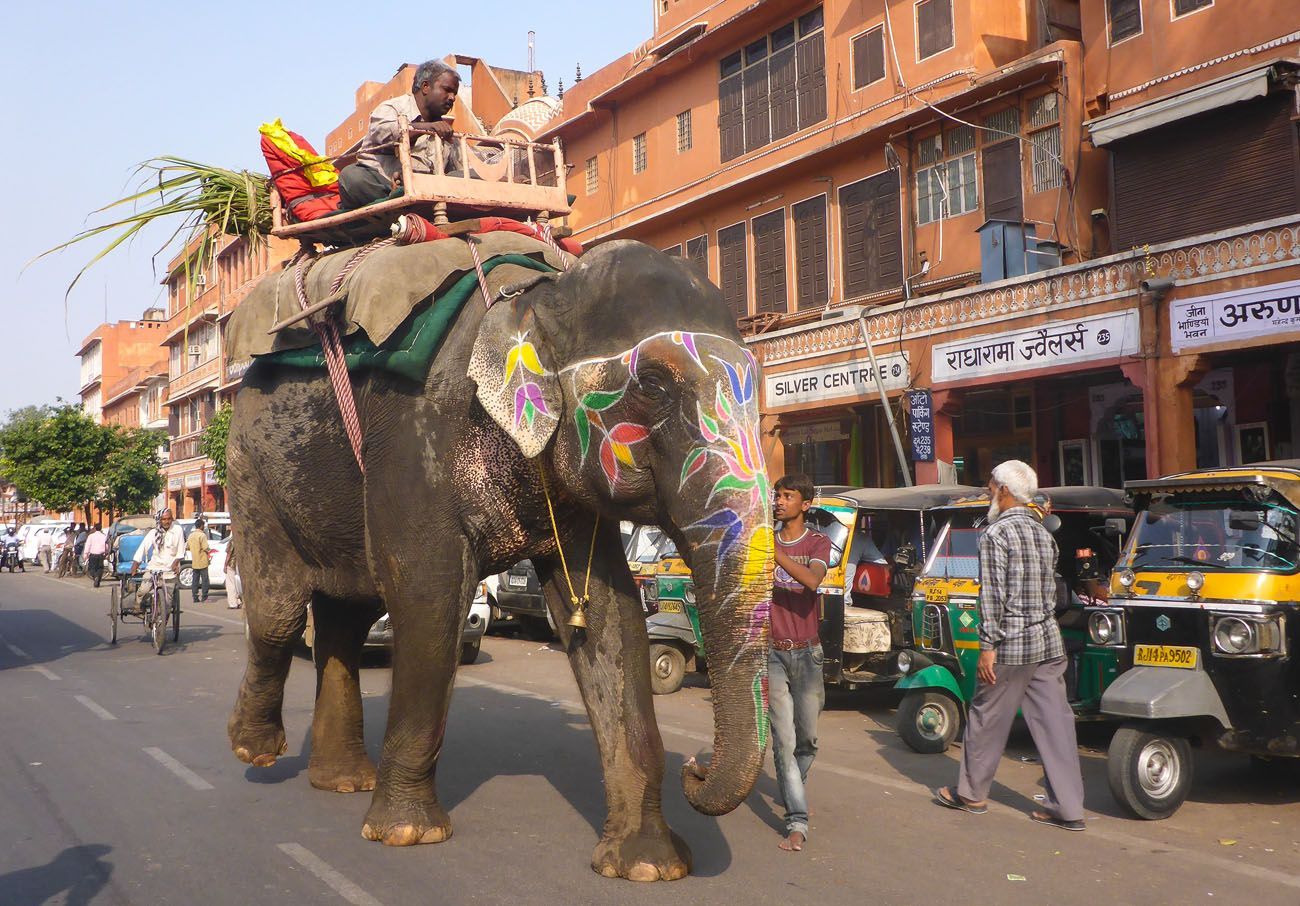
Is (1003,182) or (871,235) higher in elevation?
(1003,182)

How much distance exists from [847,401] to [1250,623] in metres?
14.2

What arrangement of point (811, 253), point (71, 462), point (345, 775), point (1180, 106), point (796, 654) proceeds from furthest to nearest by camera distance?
point (71, 462) → point (811, 253) → point (1180, 106) → point (345, 775) → point (796, 654)

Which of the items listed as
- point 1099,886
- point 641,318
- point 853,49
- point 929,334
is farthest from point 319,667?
point 853,49

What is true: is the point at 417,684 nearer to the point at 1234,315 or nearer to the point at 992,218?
the point at 1234,315

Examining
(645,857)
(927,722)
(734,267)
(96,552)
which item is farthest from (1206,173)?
(96,552)

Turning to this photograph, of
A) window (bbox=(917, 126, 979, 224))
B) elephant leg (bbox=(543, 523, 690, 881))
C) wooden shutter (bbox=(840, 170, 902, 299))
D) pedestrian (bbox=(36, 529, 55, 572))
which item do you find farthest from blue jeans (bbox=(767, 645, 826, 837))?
pedestrian (bbox=(36, 529, 55, 572))

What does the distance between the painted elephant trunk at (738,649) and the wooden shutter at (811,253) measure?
19257 mm

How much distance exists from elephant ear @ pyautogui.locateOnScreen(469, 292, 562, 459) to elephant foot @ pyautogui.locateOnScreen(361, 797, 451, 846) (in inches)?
74.1

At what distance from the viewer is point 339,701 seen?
7070 millimetres

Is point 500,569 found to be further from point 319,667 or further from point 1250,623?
point 1250,623

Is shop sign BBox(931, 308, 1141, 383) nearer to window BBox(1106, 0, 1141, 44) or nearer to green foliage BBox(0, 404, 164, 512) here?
window BBox(1106, 0, 1141, 44)

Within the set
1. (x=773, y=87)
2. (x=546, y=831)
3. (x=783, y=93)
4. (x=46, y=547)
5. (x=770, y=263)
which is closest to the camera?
(x=546, y=831)

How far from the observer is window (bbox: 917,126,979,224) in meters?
20.3

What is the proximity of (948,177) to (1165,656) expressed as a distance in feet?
48.9
